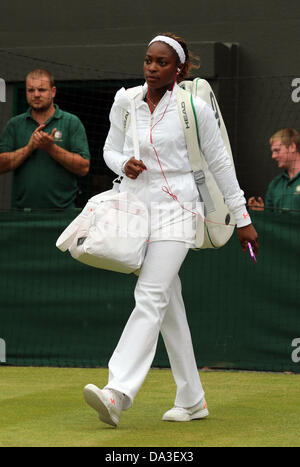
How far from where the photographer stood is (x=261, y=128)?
1216cm

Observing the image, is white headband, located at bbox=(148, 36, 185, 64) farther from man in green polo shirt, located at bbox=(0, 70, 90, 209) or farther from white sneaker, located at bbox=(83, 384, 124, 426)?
man in green polo shirt, located at bbox=(0, 70, 90, 209)

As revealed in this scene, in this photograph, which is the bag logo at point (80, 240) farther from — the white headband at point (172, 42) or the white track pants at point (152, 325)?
the white headband at point (172, 42)

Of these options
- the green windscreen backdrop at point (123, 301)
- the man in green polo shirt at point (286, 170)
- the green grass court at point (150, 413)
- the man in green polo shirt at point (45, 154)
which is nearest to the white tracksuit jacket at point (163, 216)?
the green grass court at point (150, 413)

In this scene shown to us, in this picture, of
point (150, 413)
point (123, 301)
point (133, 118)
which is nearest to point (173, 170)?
point (133, 118)

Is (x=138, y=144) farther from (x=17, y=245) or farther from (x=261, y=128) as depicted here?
(x=261, y=128)

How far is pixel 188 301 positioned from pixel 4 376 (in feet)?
6.03

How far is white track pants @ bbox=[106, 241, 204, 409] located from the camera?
19.9 feet

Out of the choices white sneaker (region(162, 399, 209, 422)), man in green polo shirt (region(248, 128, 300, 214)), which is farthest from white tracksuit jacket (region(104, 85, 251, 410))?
man in green polo shirt (region(248, 128, 300, 214))

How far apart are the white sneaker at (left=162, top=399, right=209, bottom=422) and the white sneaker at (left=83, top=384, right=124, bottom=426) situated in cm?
56

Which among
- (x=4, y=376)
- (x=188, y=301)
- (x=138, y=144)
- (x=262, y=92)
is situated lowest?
(x=4, y=376)

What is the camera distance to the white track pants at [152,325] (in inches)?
239

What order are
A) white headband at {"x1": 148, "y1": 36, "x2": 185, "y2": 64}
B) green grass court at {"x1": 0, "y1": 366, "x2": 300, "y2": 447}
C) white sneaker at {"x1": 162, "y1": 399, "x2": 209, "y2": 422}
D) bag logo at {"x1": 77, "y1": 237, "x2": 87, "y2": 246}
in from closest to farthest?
green grass court at {"x1": 0, "y1": 366, "x2": 300, "y2": 447} < bag logo at {"x1": 77, "y1": 237, "x2": 87, "y2": 246} < white headband at {"x1": 148, "y1": 36, "x2": 185, "y2": 64} < white sneaker at {"x1": 162, "y1": 399, "x2": 209, "y2": 422}
